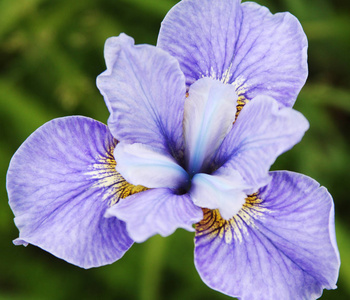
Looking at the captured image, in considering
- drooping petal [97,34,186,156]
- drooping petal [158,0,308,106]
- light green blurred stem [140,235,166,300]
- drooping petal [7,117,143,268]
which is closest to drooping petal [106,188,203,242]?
drooping petal [7,117,143,268]

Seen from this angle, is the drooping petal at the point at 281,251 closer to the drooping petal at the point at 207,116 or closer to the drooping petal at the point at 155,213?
the drooping petal at the point at 155,213

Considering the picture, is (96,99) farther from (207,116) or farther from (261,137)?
(261,137)

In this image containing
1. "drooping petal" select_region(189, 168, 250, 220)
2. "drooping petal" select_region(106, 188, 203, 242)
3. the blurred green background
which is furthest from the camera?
the blurred green background

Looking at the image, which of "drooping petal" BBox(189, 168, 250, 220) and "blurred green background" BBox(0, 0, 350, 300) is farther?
"blurred green background" BBox(0, 0, 350, 300)

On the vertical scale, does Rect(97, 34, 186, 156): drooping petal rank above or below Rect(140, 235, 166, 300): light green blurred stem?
above

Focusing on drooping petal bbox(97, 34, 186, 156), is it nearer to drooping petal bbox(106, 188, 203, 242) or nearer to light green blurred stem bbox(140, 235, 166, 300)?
drooping petal bbox(106, 188, 203, 242)

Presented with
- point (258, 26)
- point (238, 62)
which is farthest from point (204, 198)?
point (258, 26)

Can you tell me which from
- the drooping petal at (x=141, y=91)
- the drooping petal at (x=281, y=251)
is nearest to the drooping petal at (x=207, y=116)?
the drooping petal at (x=141, y=91)
